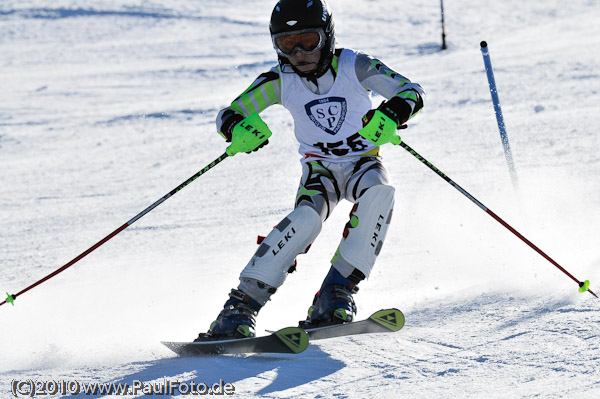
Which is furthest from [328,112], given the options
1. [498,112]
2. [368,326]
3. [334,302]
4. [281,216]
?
[281,216]

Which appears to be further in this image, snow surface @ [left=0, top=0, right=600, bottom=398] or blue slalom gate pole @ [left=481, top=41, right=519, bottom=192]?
blue slalom gate pole @ [left=481, top=41, right=519, bottom=192]

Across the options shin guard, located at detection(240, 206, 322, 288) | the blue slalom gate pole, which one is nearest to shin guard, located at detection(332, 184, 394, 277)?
shin guard, located at detection(240, 206, 322, 288)

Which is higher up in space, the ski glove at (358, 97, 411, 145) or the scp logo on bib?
the scp logo on bib

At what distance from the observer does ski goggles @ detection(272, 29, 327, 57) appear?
4234mm

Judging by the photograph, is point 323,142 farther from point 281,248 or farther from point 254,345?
point 254,345

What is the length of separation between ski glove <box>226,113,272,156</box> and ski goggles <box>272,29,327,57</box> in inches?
16.6

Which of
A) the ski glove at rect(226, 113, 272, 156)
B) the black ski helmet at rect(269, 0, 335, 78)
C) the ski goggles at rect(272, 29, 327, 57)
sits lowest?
the ski glove at rect(226, 113, 272, 156)

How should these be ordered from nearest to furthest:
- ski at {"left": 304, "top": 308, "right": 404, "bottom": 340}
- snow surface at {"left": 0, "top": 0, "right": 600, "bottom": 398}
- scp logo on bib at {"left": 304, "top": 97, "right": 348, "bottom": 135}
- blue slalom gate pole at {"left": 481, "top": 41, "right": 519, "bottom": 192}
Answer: snow surface at {"left": 0, "top": 0, "right": 600, "bottom": 398}
ski at {"left": 304, "top": 308, "right": 404, "bottom": 340}
scp logo on bib at {"left": 304, "top": 97, "right": 348, "bottom": 135}
blue slalom gate pole at {"left": 481, "top": 41, "right": 519, "bottom": 192}

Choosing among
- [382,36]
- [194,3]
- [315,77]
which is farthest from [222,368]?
[194,3]

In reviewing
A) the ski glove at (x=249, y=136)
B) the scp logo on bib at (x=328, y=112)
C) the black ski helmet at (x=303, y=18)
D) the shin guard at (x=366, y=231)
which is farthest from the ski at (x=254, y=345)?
the black ski helmet at (x=303, y=18)

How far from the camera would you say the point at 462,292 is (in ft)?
15.9

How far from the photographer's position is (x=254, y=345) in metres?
3.81

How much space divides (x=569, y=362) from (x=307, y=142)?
1955 millimetres

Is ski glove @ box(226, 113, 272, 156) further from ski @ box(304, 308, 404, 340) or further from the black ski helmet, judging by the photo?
ski @ box(304, 308, 404, 340)
